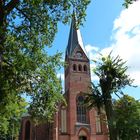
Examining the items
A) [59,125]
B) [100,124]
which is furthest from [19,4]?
[100,124]

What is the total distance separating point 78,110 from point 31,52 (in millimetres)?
23436

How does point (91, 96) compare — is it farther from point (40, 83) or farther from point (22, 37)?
point (22, 37)

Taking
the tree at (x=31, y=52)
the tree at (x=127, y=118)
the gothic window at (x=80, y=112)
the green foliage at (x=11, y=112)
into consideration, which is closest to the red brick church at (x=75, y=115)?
the gothic window at (x=80, y=112)

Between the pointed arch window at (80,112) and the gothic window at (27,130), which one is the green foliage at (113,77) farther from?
the gothic window at (27,130)

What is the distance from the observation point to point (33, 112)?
1908 centimetres

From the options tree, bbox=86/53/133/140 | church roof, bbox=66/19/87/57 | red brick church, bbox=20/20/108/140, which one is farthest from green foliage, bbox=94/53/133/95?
church roof, bbox=66/19/87/57

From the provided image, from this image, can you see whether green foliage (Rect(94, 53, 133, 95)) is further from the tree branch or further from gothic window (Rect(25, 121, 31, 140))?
gothic window (Rect(25, 121, 31, 140))

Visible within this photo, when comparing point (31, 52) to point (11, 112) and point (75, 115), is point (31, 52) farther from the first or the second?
point (75, 115)

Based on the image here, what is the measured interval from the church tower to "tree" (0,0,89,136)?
19.1m

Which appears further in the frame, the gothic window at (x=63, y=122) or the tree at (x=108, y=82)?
the gothic window at (x=63, y=122)

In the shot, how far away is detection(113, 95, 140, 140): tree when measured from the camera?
74.1 ft

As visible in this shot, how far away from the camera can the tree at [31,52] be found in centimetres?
1609

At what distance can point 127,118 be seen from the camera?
912 inches

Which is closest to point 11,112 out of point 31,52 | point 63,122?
point 31,52
